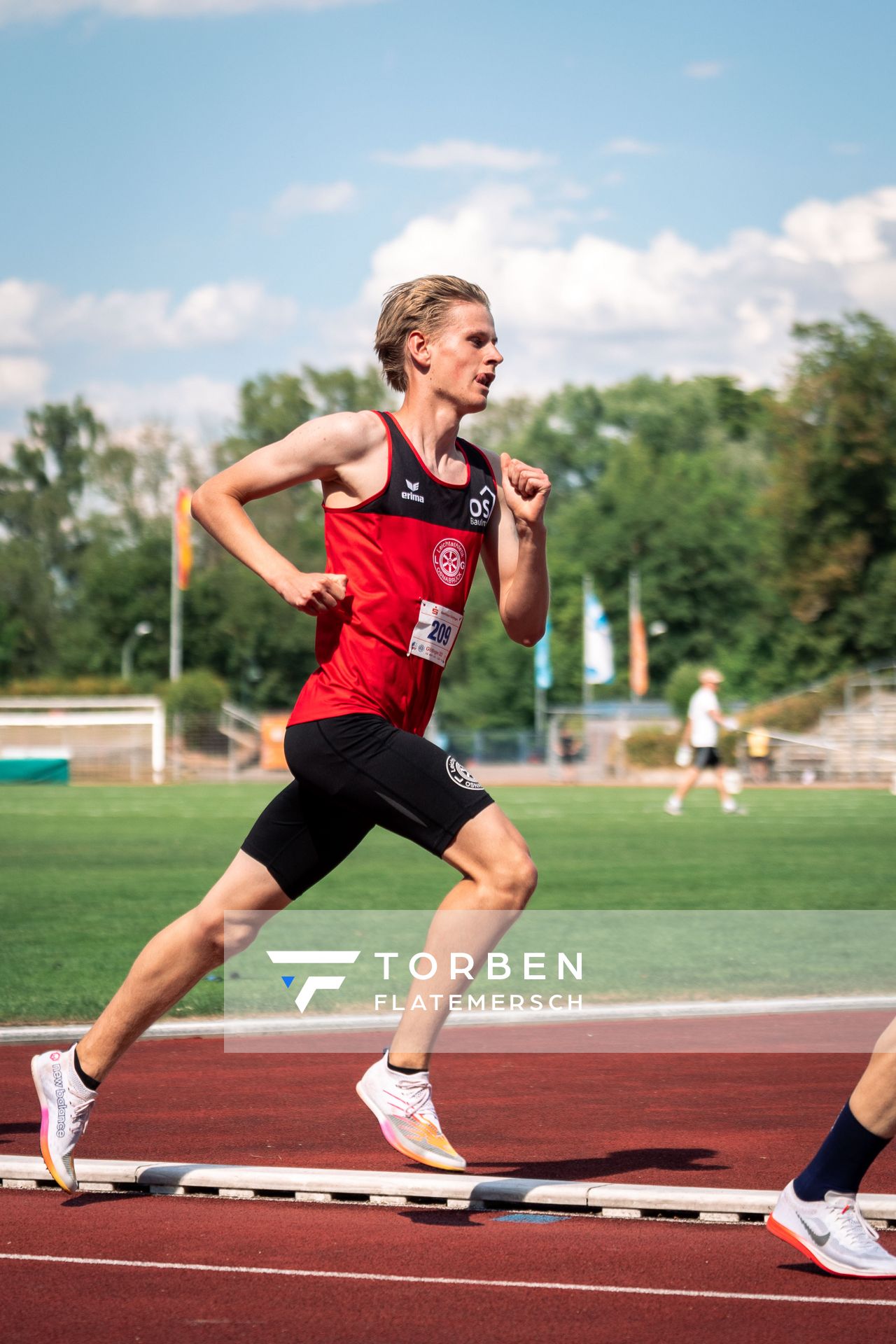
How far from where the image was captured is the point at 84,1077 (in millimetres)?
5051

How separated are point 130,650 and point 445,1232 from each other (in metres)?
83.2

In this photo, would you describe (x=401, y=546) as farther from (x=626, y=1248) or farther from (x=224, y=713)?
(x=224, y=713)

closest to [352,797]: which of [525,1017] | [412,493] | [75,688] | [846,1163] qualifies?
[412,493]

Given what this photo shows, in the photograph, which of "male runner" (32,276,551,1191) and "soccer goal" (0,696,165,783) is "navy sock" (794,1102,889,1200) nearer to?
"male runner" (32,276,551,1191)

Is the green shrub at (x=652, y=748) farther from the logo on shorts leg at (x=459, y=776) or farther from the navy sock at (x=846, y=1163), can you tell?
the navy sock at (x=846, y=1163)

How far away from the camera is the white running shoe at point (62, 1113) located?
4.94 metres

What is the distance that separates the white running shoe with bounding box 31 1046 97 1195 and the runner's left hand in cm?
200

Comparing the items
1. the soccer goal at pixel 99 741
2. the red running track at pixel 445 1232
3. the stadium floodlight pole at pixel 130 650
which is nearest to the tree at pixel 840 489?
the soccer goal at pixel 99 741

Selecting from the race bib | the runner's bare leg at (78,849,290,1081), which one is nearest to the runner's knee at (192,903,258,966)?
the runner's bare leg at (78,849,290,1081)

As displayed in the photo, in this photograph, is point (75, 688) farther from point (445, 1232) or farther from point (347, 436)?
point (445, 1232)

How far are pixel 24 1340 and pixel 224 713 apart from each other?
61363 mm

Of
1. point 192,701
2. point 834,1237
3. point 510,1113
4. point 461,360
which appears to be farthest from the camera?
point 192,701

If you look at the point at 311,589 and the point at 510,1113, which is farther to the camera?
the point at 510,1113

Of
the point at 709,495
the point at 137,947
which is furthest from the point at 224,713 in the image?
the point at 137,947
